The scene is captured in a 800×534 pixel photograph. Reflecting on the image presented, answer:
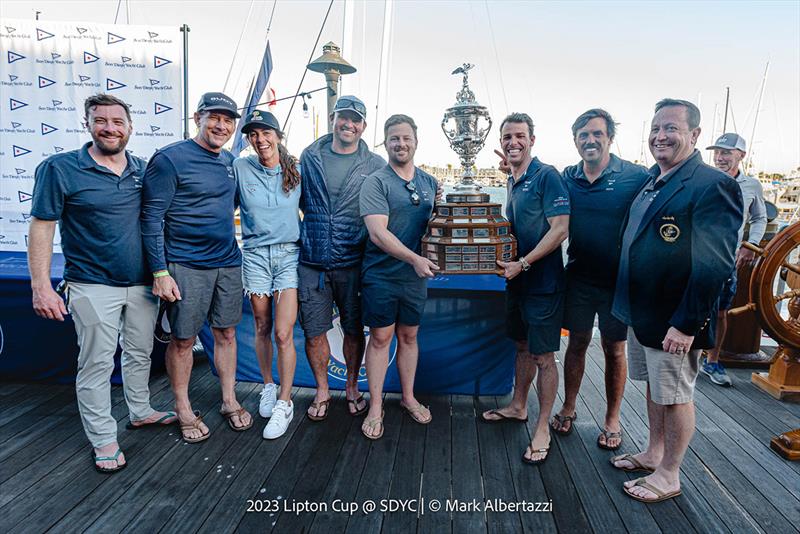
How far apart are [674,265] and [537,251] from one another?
0.68m

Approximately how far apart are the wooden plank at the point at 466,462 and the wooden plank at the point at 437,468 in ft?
0.12

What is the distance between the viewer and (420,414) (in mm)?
3160

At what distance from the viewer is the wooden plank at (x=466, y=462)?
86.2 inches

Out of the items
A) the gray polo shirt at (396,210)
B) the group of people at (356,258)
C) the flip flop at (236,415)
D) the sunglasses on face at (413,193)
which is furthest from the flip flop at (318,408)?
the sunglasses on face at (413,193)

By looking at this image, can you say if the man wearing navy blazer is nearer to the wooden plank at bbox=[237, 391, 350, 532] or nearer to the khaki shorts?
the khaki shorts

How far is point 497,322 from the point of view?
3.46m

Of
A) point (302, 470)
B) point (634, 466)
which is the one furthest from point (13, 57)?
point (634, 466)

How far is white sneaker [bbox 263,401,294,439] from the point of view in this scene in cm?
290

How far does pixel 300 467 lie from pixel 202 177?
1.79m

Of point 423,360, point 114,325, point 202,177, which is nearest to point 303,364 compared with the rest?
point 423,360

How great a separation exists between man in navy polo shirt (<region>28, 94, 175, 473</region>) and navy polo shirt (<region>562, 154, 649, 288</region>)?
2554 mm

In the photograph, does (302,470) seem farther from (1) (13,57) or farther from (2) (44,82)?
(1) (13,57)

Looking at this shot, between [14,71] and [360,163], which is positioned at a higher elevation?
[14,71]

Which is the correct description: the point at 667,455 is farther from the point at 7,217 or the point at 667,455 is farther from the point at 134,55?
the point at 7,217
